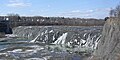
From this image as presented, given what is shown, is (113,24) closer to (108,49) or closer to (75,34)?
(108,49)

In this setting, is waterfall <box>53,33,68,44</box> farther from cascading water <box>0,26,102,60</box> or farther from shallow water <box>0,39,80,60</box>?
shallow water <box>0,39,80,60</box>

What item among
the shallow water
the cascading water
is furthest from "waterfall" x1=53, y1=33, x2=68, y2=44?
the shallow water

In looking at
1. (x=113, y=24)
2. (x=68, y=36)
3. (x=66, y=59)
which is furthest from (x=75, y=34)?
(x=113, y=24)

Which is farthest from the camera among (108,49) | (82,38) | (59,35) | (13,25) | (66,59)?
(13,25)

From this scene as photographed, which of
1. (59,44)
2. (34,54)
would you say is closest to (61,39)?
(59,44)

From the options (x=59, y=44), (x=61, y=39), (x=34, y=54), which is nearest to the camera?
(x=34, y=54)

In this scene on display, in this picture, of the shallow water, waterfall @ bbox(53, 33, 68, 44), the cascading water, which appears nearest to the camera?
the shallow water

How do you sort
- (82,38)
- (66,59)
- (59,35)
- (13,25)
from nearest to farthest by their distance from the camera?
(66,59), (82,38), (59,35), (13,25)

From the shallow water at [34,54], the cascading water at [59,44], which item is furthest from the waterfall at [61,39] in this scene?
the shallow water at [34,54]

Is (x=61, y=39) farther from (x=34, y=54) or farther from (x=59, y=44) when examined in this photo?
(x=34, y=54)

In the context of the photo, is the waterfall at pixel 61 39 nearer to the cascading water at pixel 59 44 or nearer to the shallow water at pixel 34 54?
the cascading water at pixel 59 44

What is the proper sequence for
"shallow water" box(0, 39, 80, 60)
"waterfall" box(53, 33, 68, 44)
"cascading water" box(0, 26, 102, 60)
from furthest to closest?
"waterfall" box(53, 33, 68, 44)
"cascading water" box(0, 26, 102, 60)
"shallow water" box(0, 39, 80, 60)
